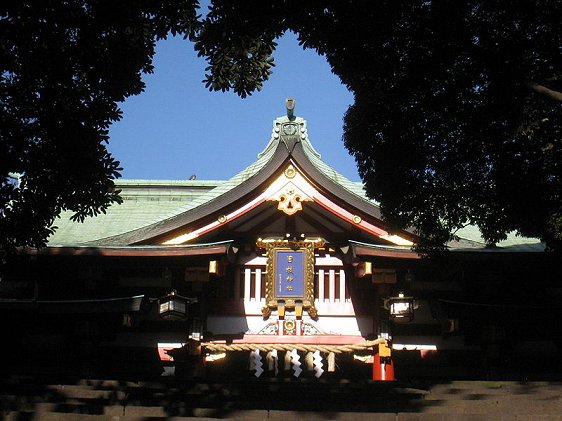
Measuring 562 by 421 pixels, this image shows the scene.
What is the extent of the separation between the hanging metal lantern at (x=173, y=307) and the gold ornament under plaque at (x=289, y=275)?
4.92 feet

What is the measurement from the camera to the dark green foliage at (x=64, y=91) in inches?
362

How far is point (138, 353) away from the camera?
13.4 metres

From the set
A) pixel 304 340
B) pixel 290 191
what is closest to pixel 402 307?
pixel 304 340

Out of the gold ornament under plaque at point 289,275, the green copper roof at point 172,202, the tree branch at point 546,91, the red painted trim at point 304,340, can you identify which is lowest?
the red painted trim at point 304,340

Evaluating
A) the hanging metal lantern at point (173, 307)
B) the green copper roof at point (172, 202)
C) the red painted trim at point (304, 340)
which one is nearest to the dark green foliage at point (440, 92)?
the green copper roof at point (172, 202)

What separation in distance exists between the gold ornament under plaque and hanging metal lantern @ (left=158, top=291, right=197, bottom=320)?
1.50m

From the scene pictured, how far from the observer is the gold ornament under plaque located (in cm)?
1315

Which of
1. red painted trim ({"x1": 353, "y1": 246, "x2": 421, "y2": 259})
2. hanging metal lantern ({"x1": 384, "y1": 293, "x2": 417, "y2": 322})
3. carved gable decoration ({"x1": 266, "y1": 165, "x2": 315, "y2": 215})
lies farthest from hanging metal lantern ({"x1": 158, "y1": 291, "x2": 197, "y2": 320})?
hanging metal lantern ({"x1": 384, "y1": 293, "x2": 417, "y2": 322})

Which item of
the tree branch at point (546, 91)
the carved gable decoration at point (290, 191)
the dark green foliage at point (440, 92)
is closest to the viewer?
the tree branch at point (546, 91)

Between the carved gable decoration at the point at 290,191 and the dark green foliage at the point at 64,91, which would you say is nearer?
the dark green foliage at the point at 64,91

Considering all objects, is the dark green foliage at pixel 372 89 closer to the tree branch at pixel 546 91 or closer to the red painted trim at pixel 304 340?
the tree branch at pixel 546 91

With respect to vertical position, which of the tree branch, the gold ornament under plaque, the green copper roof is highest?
the green copper roof

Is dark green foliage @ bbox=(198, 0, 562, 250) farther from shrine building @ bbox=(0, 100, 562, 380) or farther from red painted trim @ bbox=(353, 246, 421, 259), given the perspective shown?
shrine building @ bbox=(0, 100, 562, 380)

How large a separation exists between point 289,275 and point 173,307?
86.3 inches
